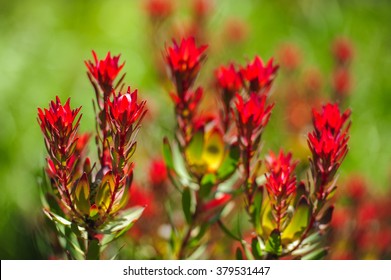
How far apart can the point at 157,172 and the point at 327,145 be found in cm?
41

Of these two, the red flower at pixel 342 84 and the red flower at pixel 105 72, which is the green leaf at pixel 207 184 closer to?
the red flower at pixel 105 72

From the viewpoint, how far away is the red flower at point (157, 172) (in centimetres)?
102

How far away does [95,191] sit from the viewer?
687mm

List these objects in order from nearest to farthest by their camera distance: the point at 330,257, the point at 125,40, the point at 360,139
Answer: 1. the point at 330,257
2. the point at 360,139
3. the point at 125,40

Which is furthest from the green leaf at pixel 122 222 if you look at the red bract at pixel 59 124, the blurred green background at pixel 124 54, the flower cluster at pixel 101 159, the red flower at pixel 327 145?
the blurred green background at pixel 124 54

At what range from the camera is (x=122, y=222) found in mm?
707

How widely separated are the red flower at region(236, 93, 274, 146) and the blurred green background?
0.65 meters

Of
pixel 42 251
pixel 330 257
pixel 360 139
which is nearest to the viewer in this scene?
pixel 42 251

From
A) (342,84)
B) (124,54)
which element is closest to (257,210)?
(342,84)

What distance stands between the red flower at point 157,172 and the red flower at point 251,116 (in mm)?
314
